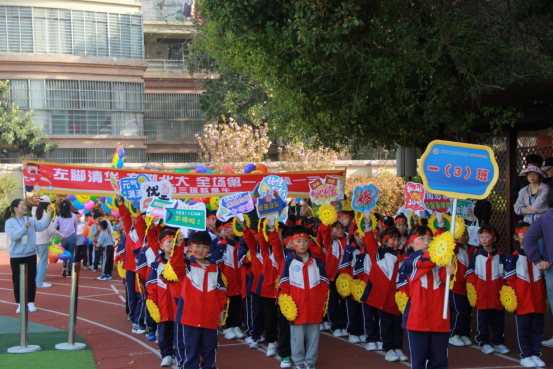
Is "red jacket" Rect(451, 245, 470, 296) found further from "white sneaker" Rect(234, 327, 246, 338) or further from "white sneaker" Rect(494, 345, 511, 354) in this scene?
"white sneaker" Rect(234, 327, 246, 338)

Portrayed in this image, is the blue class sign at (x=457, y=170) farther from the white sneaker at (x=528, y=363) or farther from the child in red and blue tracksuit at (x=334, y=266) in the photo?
the child in red and blue tracksuit at (x=334, y=266)

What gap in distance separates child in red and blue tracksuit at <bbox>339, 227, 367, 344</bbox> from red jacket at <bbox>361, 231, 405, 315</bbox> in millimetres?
498

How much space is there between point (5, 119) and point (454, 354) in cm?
2366

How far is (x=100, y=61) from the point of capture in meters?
30.2

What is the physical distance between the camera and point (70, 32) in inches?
1172

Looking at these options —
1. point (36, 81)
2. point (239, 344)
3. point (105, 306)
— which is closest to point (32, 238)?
point (105, 306)

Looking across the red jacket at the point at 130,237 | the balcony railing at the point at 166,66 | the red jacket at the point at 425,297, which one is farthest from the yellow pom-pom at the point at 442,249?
the balcony railing at the point at 166,66

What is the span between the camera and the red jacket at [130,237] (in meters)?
9.11

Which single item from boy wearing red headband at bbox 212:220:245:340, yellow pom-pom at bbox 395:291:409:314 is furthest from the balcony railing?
yellow pom-pom at bbox 395:291:409:314

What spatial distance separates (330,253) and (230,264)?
1391 millimetres

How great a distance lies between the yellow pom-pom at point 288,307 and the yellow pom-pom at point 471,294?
2267mm

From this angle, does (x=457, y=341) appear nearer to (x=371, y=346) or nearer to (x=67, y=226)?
(x=371, y=346)

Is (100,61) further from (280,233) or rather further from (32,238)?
(280,233)

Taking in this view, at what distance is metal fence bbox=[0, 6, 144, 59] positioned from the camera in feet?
94.9
